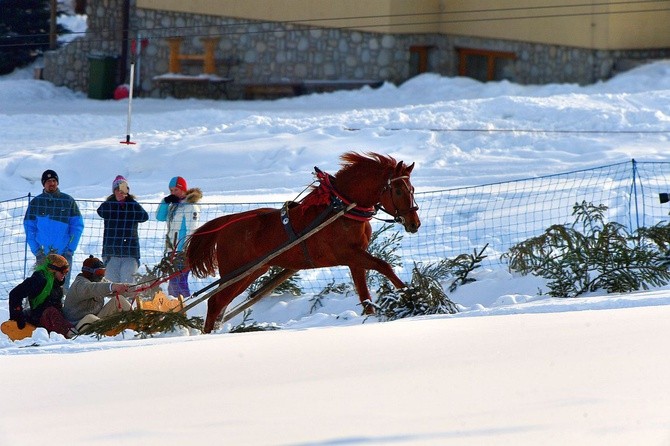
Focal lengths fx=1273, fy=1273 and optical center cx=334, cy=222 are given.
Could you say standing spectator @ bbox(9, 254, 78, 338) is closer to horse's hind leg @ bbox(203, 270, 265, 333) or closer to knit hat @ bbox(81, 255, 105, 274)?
knit hat @ bbox(81, 255, 105, 274)

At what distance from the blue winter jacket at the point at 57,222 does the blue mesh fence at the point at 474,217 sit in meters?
0.75

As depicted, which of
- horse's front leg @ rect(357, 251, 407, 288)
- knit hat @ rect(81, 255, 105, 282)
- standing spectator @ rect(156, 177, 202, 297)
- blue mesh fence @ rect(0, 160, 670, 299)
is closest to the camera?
horse's front leg @ rect(357, 251, 407, 288)

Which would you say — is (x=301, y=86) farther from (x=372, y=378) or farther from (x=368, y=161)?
(x=372, y=378)

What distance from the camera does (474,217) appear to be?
15.3 meters

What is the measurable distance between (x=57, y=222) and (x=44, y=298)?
6.54ft

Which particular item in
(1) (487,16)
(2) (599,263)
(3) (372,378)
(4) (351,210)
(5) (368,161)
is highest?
(1) (487,16)

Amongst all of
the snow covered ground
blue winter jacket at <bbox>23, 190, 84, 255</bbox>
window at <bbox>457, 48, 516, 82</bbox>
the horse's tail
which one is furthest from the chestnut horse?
window at <bbox>457, 48, 516, 82</bbox>

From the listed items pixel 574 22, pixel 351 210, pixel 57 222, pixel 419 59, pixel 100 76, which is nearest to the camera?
pixel 351 210

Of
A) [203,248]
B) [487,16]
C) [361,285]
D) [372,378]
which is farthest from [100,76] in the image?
[372,378]

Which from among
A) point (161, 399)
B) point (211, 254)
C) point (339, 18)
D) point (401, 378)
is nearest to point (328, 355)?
point (401, 378)

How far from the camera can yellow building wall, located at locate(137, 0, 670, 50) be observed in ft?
80.4

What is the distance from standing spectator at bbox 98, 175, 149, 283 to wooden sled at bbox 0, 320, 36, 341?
2097 mm

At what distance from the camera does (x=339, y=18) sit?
88.8 ft

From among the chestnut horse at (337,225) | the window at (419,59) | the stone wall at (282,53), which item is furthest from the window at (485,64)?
the chestnut horse at (337,225)
